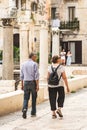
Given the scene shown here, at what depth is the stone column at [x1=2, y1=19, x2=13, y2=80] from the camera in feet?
85.6

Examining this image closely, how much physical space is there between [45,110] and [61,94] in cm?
236

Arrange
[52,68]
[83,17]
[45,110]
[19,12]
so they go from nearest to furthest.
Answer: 1. [52,68]
2. [45,110]
3. [19,12]
4. [83,17]

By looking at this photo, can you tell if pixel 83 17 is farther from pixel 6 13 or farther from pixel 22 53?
pixel 6 13

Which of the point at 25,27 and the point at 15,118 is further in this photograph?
the point at 25,27

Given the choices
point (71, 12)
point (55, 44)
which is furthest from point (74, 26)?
point (55, 44)

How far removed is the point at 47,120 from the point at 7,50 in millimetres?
11878

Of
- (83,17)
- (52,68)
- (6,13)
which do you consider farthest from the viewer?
(83,17)

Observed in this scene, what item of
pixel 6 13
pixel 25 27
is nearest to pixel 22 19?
pixel 25 27

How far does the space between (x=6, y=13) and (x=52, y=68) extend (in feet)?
44.5

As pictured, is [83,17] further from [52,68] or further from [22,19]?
[52,68]

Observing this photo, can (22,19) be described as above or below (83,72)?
above

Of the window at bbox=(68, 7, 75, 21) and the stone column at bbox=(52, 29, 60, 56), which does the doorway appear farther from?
the stone column at bbox=(52, 29, 60, 56)

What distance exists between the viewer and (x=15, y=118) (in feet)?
49.2

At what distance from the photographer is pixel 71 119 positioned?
1466 cm
